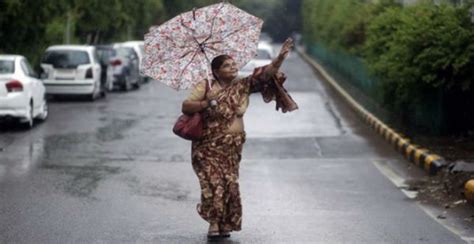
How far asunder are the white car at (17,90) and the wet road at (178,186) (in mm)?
397

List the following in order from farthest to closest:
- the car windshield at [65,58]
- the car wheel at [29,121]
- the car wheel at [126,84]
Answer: the car wheel at [126,84] → the car windshield at [65,58] → the car wheel at [29,121]

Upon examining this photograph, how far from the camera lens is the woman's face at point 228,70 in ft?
31.7

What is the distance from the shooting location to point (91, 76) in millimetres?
30016

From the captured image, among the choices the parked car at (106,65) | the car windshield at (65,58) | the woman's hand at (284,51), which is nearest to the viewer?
the woman's hand at (284,51)

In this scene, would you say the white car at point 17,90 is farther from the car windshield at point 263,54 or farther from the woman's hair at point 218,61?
the car windshield at point 263,54

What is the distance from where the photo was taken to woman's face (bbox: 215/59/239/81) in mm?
9656

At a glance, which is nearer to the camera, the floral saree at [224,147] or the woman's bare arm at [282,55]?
the woman's bare arm at [282,55]

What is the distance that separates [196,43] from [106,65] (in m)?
24.9

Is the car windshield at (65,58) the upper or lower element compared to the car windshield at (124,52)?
upper

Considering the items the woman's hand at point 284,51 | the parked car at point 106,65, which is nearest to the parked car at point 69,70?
the parked car at point 106,65

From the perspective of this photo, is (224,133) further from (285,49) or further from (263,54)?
(263,54)

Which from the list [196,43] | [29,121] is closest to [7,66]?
[29,121]

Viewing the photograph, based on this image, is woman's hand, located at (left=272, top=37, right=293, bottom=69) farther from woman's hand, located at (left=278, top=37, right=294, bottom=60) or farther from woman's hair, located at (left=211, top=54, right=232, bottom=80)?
woman's hair, located at (left=211, top=54, right=232, bottom=80)

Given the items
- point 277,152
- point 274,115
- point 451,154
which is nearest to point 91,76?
point 274,115
